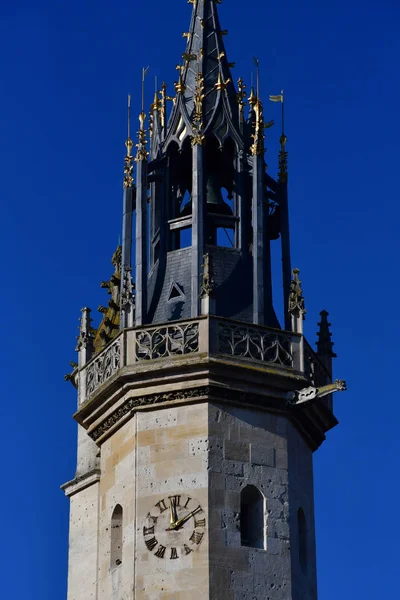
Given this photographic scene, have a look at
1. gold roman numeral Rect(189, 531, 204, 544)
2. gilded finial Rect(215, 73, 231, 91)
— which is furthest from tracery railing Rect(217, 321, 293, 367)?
gilded finial Rect(215, 73, 231, 91)

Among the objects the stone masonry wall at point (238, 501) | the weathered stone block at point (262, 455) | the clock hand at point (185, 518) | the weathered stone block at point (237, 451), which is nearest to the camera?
the stone masonry wall at point (238, 501)

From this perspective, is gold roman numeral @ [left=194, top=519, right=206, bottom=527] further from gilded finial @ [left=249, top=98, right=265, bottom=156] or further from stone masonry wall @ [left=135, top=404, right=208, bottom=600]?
gilded finial @ [left=249, top=98, right=265, bottom=156]

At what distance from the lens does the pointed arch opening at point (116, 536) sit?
105 feet

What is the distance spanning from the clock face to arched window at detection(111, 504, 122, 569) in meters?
1.07

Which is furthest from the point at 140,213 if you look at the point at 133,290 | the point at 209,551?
the point at 209,551

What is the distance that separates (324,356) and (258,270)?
2337mm

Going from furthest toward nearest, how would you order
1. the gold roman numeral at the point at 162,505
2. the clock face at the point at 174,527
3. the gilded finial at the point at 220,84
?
the gilded finial at the point at 220,84, the gold roman numeral at the point at 162,505, the clock face at the point at 174,527

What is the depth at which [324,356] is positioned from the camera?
34.8 m

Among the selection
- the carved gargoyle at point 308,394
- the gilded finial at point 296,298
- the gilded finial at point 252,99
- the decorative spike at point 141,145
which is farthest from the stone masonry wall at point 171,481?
the gilded finial at point 252,99

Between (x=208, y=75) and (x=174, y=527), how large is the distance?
30.4 feet

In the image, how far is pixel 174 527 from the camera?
31.1 m

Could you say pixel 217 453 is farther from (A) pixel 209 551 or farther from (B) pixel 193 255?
(B) pixel 193 255

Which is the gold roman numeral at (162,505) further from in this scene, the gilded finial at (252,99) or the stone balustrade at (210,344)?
the gilded finial at (252,99)

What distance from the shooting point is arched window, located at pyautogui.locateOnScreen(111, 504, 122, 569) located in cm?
3212
